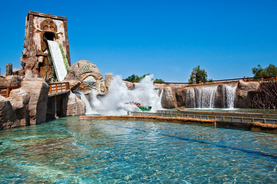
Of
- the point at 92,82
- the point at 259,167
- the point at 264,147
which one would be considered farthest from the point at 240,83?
the point at 259,167

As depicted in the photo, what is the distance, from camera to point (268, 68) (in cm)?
5978

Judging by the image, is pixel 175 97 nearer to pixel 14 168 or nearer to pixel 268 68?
pixel 14 168

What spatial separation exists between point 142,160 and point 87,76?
887 inches

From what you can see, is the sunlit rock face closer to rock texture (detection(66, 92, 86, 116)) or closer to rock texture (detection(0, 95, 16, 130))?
rock texture (detection(66, 92, 86, 116))

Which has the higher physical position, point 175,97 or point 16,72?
point 16,72

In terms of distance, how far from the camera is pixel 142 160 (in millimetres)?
5633

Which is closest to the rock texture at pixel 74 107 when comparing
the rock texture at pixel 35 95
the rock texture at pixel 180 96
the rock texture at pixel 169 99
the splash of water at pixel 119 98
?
the splash of water at pixel 119 98

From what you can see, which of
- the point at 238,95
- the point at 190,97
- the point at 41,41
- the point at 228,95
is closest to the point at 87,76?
the point at 41,41

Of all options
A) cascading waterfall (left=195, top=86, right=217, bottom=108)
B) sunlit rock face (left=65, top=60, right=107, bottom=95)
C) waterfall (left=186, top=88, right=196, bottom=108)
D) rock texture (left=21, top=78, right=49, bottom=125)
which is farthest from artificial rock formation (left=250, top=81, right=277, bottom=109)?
rock texture (left=21, top=78, right=49, bottom=125)

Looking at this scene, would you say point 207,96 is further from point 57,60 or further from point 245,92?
point 57,60

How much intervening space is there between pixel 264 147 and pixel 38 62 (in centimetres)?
3533

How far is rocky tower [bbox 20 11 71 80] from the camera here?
35547 millimetres

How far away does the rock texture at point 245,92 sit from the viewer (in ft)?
93.4

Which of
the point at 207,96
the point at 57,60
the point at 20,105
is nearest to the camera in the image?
the point at 20,105
